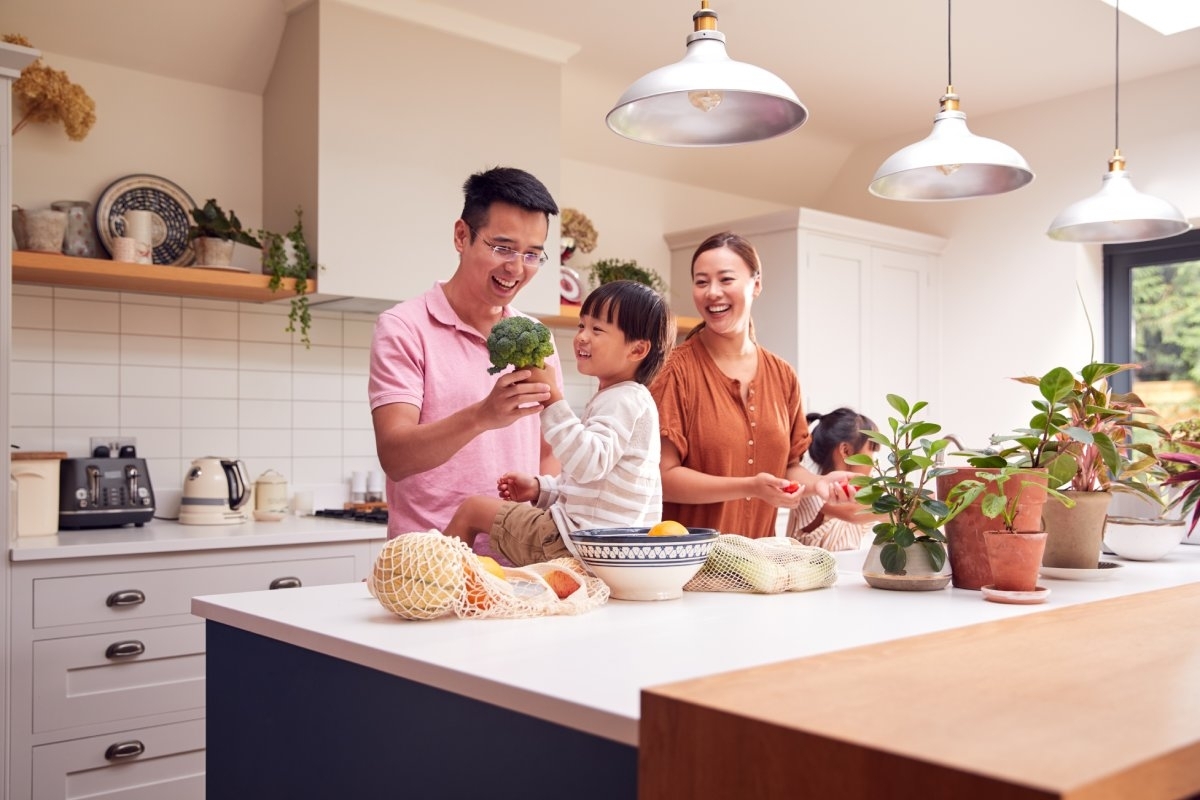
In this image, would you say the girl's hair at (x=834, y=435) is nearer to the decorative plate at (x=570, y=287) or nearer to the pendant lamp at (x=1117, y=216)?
the pendant lamp at (x=1117, y=216)

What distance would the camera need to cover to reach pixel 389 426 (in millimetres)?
1991

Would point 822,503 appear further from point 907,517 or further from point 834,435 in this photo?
point 907,517

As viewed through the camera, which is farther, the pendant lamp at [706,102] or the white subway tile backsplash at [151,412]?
the white subway tile backsplash at [151,412]

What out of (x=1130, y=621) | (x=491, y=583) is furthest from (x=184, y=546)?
(x=1130, y=621)

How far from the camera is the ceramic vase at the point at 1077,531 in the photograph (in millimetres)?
1817

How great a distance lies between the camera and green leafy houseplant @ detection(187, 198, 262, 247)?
340 cm

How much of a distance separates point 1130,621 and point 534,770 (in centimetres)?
74

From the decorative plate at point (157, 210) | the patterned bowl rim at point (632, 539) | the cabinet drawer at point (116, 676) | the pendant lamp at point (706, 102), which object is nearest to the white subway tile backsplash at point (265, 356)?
the decorative plate at point (157, 210)

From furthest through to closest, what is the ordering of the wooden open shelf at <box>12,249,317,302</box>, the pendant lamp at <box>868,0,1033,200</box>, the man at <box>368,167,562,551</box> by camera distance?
the wooden open shelf at <box>12,249,317,302</box> → the pendant lamp at <box>868,0,1033,200</box> → the man at <box>368,167,562,551</box>

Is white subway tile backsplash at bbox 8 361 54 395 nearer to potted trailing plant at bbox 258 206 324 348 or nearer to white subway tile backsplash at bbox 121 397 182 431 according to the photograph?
white subway tile backsplash at bbox 121 397 182 431

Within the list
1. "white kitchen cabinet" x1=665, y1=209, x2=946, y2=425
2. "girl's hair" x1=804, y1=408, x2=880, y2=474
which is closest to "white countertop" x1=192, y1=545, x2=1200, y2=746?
"girl's hair" x1=804, y1=408, x2=880, y2=474

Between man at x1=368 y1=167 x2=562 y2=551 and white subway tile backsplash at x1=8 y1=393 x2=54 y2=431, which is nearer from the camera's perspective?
man at x1=368 y1=167 x2=562 y2=551

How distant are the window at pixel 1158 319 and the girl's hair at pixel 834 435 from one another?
2.18m

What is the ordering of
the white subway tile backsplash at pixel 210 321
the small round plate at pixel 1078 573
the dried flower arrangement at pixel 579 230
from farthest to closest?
1. the dried flower arrangement at pixel 579 230
2. the white subway tile backsplash at pixel 210 321
3. the small round plate at pixel 1078 573
